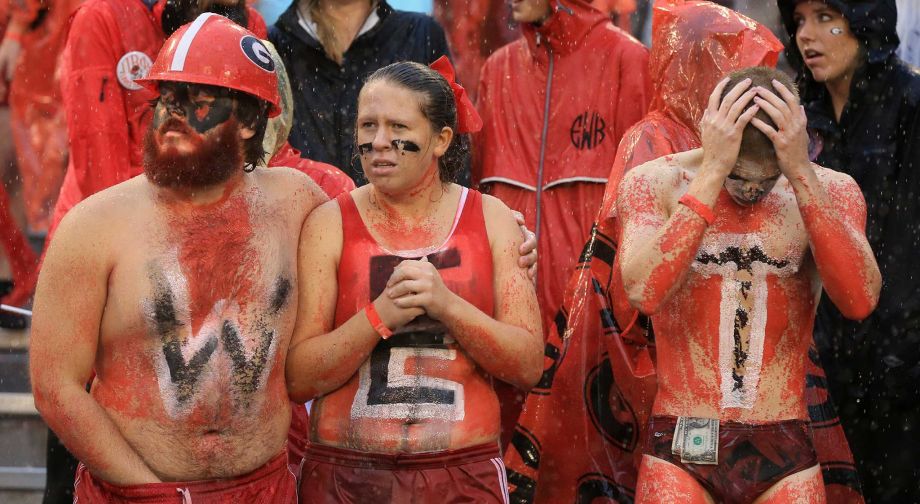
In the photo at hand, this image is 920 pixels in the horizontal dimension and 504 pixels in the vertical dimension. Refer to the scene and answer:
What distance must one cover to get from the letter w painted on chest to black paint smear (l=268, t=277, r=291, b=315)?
3.88 ft

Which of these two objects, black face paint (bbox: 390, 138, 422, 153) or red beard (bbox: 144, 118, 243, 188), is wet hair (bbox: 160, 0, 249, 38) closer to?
black face paint (bbox: 390, 138, 422, 153)

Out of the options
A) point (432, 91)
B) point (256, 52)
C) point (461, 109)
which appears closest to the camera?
point (256, 52)

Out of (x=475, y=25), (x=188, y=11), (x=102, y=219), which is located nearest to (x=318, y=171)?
(x=188, y=11)

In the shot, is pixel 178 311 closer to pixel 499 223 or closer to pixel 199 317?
pixel 199 317

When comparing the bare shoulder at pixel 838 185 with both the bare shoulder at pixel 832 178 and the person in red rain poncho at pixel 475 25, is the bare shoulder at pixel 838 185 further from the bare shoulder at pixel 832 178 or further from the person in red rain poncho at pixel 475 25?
the person in red rain poncho at pixel 475 25

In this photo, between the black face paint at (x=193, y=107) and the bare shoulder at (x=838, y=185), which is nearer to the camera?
the black face paint at (x=193, y=107)

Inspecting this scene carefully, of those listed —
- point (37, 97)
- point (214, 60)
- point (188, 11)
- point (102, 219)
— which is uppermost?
point (214, 60)

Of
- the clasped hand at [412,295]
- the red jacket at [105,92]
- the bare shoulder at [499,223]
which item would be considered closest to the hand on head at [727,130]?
the bare shoulder at [499,223]

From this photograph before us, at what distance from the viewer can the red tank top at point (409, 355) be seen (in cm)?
371

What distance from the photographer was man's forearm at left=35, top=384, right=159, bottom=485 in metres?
3.35

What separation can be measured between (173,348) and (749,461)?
1.63m

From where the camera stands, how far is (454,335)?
3.68 m

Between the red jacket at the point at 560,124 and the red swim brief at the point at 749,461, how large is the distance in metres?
1.81

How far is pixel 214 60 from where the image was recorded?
346 cm
